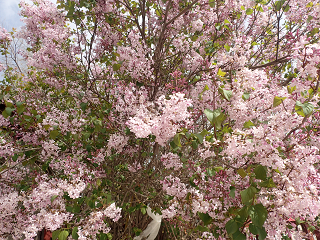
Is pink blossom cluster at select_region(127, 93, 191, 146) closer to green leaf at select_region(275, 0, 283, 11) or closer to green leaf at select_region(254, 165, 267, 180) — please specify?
green leaf at select_region(254, 165, 267, 180)

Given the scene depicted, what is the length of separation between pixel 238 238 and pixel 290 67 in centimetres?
400

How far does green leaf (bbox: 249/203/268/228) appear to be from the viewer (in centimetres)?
148

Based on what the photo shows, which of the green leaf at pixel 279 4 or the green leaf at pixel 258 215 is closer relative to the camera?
the green leaf at pixel 258 215

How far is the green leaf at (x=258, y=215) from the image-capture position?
58.3 inches

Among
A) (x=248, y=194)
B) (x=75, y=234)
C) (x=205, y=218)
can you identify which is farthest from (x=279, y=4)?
(x=75, y=234)

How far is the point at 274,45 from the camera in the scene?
167 inches

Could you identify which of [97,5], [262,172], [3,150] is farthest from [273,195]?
[97,5]

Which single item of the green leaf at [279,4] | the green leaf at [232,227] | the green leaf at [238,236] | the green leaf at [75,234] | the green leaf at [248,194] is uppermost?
the green leaf at [279,4]

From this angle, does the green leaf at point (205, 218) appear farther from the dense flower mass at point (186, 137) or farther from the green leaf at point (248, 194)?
the green leaf at point (248, 194)

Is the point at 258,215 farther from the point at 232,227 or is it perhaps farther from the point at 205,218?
the point at 205,218

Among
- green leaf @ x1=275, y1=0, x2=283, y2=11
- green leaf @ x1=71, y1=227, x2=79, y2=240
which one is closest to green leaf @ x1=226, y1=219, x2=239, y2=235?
green leaf @ x1=71, y1=227, x2=79, y2=240

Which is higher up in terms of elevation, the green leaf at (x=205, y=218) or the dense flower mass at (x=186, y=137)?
the dense flower mass at (x=186, y=137)

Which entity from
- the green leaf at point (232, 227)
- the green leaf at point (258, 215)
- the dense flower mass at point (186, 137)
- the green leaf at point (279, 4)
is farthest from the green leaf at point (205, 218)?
the green leaf at point (279, 4)

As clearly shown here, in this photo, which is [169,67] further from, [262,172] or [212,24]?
[262,172]
